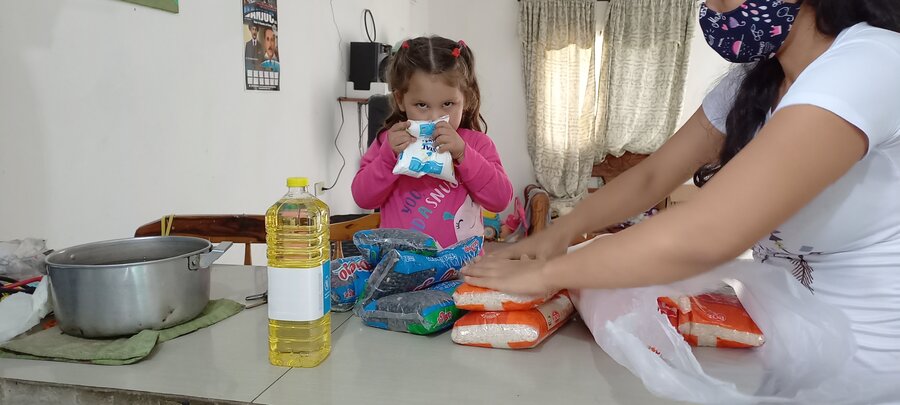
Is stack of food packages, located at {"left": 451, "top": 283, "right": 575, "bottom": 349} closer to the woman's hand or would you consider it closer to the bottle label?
the woman's hand

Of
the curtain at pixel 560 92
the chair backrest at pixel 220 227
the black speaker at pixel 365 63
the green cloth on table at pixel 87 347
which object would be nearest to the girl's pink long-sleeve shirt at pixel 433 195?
the chair backrest at pixel 220 227

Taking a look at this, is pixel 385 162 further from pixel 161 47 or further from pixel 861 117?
pixel 861 117

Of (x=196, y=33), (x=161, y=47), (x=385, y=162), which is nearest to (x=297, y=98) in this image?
(x=196, y=33)

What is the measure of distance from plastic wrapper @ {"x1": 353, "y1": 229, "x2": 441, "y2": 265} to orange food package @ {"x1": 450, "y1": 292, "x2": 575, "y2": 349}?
16 cm

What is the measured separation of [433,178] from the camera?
1.64m

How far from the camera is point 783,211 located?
0.62 metres

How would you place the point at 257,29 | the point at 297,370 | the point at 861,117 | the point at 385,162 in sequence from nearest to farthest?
the point at 861,117, the point at 297,370, the point at 385,162, the point at 257,29

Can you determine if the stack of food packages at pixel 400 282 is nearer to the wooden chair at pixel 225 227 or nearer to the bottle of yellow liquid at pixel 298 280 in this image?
the bottle of yellow liquid at pixel 298 280

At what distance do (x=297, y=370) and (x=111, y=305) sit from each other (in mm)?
319

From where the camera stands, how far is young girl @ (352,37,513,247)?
5.02 ft

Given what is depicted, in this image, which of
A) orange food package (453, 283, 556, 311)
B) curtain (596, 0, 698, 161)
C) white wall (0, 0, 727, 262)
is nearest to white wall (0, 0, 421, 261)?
white wall (0, 0, 727, 262)

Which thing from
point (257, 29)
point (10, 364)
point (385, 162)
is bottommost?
point (10, 364)

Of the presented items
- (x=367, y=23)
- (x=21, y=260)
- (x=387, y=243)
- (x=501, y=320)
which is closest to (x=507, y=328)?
(x=501, y=320)

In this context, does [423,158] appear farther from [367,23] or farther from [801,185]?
[367,23]
